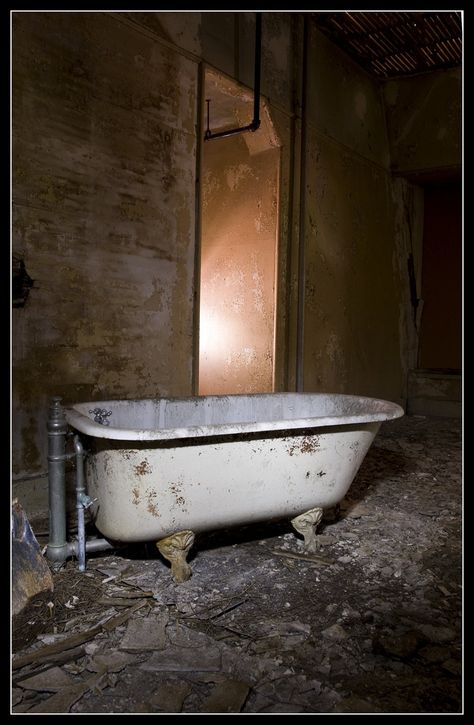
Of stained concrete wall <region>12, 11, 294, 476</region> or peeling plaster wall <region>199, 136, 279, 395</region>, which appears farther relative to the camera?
peeling plaster wall <region>199, 136, 279, 395</region>

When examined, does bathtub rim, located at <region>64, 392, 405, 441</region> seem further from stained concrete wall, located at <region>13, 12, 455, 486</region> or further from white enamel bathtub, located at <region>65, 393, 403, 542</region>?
stained concrete wall, located at <region>13, 12, 455, 486</region>

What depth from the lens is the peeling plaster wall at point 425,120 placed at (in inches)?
222

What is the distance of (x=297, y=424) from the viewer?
223 cm

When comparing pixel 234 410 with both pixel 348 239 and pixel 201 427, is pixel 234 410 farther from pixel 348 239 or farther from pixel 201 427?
pixel 348 239

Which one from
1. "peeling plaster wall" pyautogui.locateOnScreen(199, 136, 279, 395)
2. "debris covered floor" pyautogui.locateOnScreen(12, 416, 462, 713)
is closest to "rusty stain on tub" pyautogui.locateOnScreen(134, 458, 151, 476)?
"debris covered floor" pyautogui.locateOnScreen(12, 416, 462, 713)

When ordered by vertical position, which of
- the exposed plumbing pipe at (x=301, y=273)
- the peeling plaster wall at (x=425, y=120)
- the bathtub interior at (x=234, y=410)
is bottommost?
the bathtub interior at (x=234, y=410)

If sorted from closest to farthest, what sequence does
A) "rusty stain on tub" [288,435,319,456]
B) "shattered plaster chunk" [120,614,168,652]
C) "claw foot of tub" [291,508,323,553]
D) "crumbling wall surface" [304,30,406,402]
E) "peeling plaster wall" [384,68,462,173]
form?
"shattered plaster chunk" [120,614,168,652] < "rusty stain on tub" [288,435,319,456] < "claw foot of tub" [291,508,323,553] < "crumbling wall surface" [304,30,406,402] < "peeling plaster wall" [384,68,462,173]

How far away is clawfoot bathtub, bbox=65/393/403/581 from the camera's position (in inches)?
79.8

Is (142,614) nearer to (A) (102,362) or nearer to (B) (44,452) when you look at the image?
(B) (44,452)

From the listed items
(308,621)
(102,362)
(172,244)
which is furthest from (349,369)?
(308,621)

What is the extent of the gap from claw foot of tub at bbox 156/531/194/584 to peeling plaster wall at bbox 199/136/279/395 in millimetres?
2510

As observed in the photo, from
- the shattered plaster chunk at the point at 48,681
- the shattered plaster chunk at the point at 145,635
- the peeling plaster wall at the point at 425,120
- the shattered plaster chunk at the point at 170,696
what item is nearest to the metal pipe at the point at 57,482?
the shattered plaster chunk at the point at 145,635

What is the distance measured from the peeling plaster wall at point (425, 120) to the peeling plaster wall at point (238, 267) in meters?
2.13

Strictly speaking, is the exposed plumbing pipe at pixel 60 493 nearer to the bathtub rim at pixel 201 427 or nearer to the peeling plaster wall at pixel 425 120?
the bathtub rim at pixel 201 427
